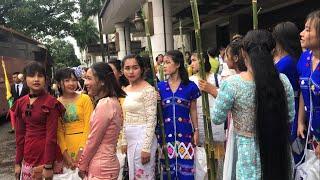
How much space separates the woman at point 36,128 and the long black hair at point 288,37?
1854 millimetres

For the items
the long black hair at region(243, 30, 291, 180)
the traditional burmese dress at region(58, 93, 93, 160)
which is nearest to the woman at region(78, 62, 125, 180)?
the traditional burmese dress at region(58, 93, 93, 160)

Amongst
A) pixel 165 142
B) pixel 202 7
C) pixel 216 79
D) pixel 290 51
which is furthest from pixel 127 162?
pixel 202 7

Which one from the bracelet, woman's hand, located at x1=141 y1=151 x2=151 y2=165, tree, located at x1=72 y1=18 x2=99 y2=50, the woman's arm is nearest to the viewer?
the woman's arm

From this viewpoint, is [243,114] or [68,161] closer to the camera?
[243,114]

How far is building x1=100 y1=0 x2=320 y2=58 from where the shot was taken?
1046cm

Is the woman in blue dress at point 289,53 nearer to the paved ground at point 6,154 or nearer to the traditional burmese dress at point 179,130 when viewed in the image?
the traditional burmese dress at point 179,130

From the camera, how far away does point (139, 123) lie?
399cm

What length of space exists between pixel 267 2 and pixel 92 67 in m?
12.8

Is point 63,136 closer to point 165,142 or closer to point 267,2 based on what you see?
point 165,142

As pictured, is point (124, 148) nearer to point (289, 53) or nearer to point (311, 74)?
point (289, 53)

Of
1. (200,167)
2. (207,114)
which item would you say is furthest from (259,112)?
(200,167)

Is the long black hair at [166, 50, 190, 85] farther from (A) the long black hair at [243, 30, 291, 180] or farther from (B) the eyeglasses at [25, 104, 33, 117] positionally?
(A) the long black hair at [243, 30, 291, 180]

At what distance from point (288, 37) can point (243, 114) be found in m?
0.94

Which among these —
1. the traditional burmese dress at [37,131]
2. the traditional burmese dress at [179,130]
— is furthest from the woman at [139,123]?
the traditional burmese dress at [37,131]
